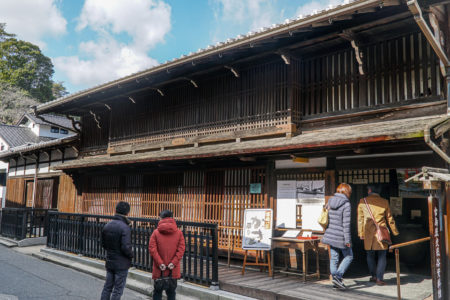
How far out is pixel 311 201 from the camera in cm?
823

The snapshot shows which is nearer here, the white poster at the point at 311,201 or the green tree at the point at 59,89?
the white poster at the point at 311,201

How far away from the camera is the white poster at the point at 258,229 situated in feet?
26.2

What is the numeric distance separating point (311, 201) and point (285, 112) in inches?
86.4

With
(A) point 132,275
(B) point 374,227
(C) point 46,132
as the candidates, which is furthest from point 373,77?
(C) point 46,132

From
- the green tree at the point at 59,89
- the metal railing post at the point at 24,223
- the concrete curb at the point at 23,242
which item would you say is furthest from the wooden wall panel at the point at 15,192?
the green tree at the point at 59,89

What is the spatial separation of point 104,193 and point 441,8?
1235 centimetres

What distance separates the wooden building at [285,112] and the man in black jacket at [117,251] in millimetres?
3532

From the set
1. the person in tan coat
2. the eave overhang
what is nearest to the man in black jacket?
the eave overhang

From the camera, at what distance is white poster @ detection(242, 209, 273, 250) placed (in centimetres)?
798

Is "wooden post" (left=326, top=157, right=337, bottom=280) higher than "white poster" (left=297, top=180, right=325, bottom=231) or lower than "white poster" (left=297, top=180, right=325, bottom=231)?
higher

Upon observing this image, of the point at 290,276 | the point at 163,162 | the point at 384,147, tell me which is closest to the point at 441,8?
the point at 384,147

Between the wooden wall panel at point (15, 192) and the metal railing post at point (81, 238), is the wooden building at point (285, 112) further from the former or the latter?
the wooden wall panel at point (15, 192)

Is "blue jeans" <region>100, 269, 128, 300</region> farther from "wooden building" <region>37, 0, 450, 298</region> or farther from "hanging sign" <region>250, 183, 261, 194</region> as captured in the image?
"hanging sign" <region>250, 183, 261, 194</region>

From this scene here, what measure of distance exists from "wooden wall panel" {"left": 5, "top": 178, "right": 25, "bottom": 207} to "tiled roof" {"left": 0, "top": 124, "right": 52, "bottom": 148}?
7.09 m
